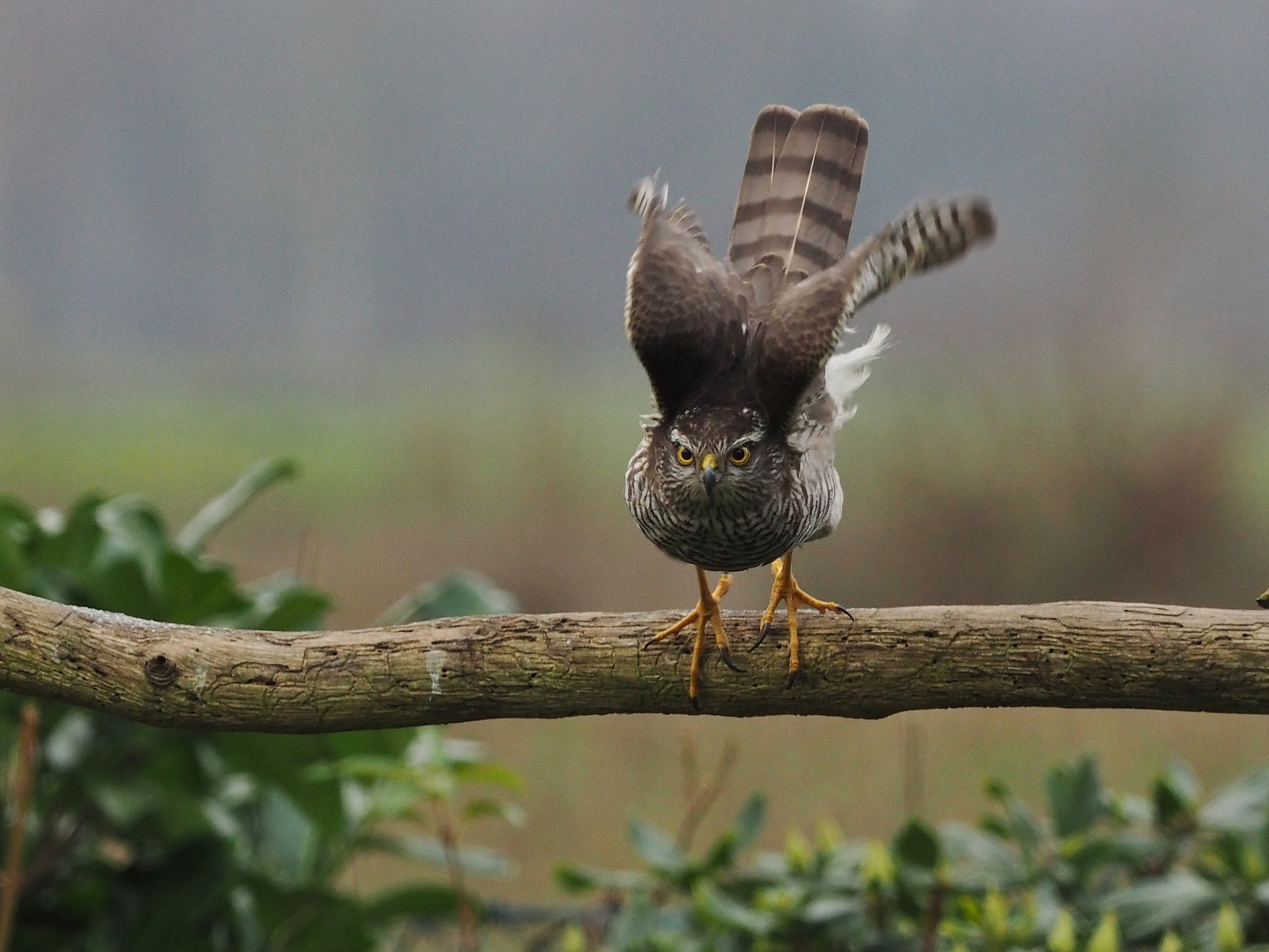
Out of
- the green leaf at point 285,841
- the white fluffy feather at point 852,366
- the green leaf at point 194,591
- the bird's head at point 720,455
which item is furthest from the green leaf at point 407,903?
Answer: the white fluffy feather at point 852,366

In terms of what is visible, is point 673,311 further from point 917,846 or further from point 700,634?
point 917,846

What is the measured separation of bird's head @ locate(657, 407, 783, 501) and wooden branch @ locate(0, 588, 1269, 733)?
0.95 ft

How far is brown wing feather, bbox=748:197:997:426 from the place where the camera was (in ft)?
5.72

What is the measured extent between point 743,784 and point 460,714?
6.87ft

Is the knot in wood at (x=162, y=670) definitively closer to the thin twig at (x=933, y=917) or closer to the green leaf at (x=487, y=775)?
the green leaf at (x=487, y=775)

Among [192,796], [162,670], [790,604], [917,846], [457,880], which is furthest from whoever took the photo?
[192,796]

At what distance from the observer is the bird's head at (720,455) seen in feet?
6.00

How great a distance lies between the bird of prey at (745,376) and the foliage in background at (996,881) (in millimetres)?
619

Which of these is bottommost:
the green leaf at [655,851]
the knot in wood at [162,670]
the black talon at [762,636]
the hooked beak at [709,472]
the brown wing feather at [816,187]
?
the green leaf at [655,851]

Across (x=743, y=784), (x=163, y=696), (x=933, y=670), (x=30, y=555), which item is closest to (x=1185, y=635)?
(x=933, y=670)

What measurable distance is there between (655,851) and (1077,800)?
80cm

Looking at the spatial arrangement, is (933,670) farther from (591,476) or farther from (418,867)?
(418,867)

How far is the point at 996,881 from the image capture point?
2320 mm

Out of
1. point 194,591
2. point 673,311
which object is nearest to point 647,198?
point 673,311
